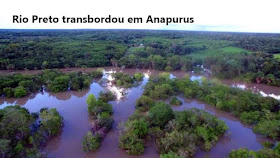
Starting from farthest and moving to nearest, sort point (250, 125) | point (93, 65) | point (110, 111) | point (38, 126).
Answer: point (93, 65), point (110, 111), point (250, 125), point (38, 126)

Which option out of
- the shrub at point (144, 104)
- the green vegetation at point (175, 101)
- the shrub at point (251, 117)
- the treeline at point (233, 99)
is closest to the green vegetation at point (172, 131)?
the shrub at point (144, 104)

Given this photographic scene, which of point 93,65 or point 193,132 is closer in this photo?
point 193,132

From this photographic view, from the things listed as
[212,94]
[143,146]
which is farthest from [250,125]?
[143,146]

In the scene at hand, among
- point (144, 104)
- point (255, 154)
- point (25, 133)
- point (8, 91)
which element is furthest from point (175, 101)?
point (8, 91)

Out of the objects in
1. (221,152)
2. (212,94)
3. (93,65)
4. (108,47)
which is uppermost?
(108,47)

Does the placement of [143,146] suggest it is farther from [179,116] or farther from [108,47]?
[108,47]

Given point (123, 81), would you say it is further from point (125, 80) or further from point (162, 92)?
point (162, 92)
